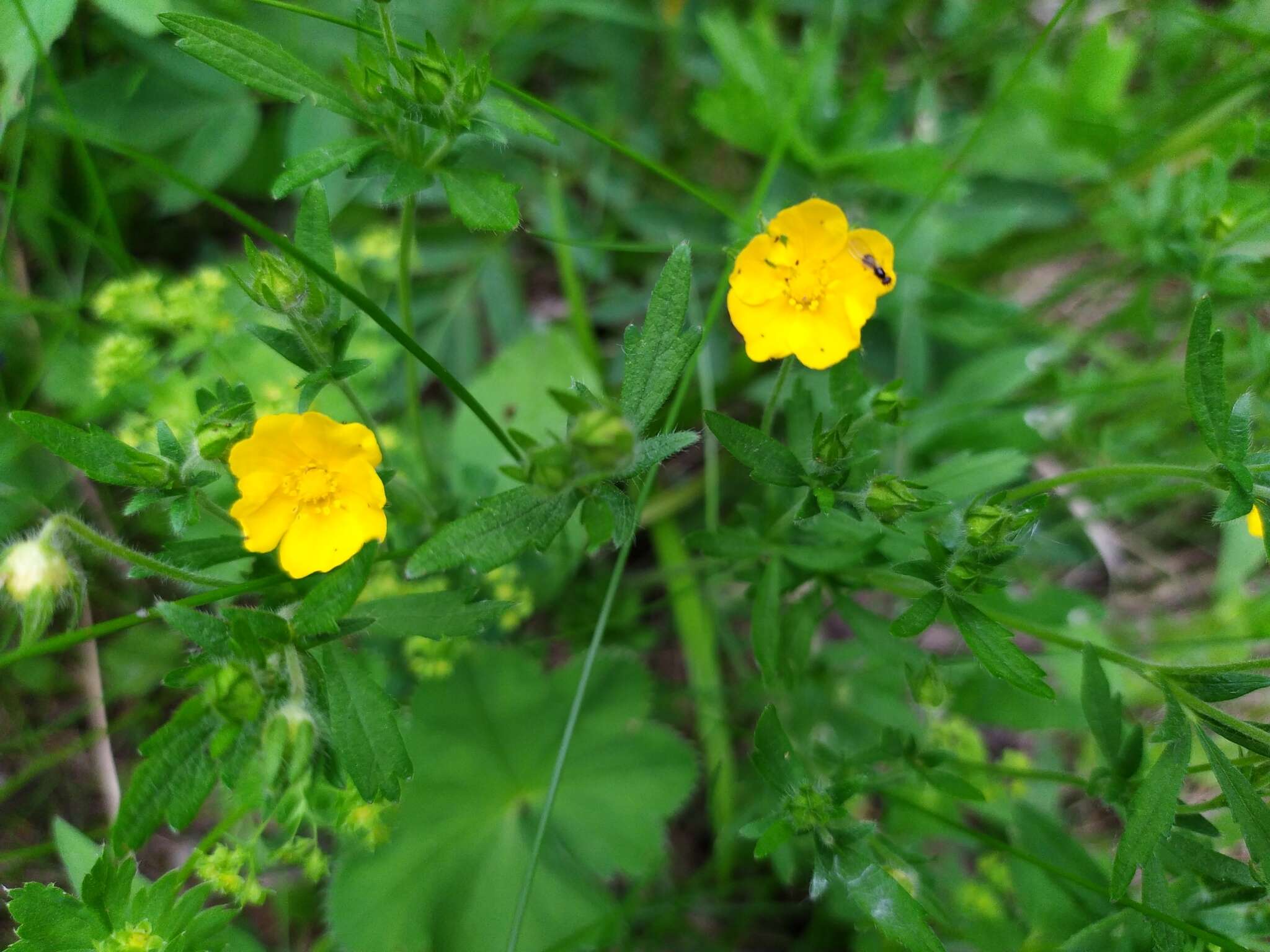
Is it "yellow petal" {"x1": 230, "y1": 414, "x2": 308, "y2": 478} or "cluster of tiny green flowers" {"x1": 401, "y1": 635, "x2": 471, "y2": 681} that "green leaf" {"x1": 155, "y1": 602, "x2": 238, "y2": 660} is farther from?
"cluster of tiny green flowers" {"x1": 401, "y1": 635, "x2": 471, "y2": 681}

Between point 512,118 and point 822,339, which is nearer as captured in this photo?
point 512,118

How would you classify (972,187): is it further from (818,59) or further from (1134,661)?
(1134,661)

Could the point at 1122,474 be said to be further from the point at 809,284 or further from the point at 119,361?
the point at 119,361

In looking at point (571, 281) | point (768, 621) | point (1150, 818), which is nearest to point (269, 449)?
point (768, 621)

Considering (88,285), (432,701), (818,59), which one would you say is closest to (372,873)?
(432,701)

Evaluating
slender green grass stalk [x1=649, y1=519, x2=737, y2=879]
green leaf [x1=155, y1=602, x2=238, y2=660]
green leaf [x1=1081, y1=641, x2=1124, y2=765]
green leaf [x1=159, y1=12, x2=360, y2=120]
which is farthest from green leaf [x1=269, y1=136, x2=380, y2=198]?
green leaf [x1=1081, y1=641, x2=1124, y2=765]
